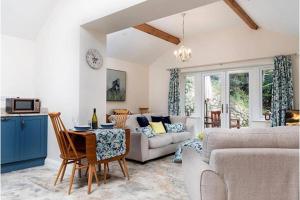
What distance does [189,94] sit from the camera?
716 centimetres

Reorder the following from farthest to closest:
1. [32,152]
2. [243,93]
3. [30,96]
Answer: [243,93]
[30,96]
[32,152]

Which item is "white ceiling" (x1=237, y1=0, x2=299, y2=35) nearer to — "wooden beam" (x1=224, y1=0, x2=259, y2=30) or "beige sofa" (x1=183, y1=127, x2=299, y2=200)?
"wooden beam" (x1=224, y1=0, x2=259, y2=30)

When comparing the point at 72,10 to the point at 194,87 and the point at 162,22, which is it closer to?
the point at 162,22

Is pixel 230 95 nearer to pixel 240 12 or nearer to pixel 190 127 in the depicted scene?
pixel 190 127

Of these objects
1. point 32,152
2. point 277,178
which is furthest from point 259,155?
point 32,152

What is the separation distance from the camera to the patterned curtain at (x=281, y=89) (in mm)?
5176

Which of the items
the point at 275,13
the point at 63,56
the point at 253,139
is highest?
the point at 275,13

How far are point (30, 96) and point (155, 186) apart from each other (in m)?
2.82

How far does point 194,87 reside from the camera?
23.0 feet

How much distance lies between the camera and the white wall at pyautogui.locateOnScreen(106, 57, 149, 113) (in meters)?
6.52

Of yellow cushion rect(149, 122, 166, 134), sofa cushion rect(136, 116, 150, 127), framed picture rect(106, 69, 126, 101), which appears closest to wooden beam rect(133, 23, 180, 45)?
framed picture rect(106, 69, 126, 101)

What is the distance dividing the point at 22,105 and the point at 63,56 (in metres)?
1.05

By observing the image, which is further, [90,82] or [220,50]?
[220,50]

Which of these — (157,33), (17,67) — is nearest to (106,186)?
(17,67)
